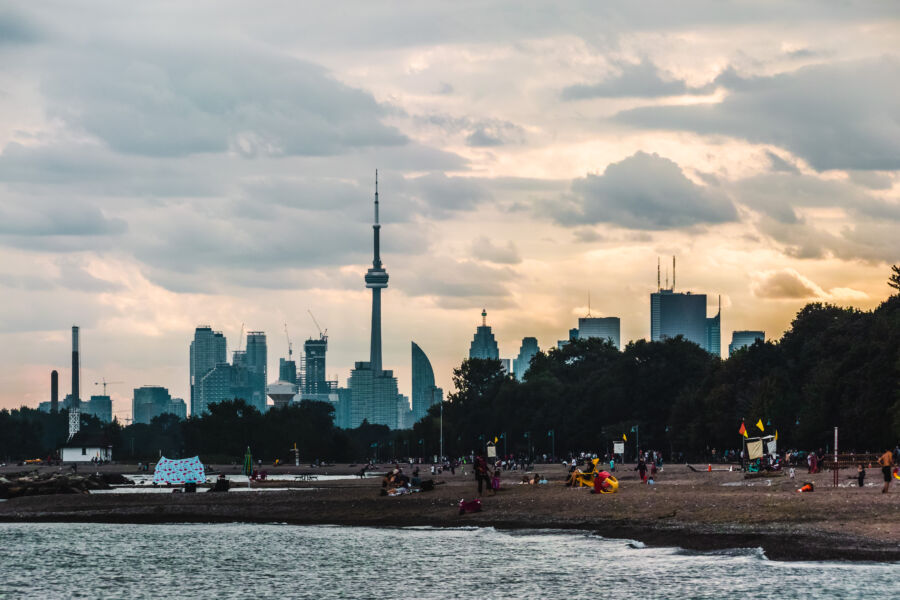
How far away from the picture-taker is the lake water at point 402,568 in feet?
138

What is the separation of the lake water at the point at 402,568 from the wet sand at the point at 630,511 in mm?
2001

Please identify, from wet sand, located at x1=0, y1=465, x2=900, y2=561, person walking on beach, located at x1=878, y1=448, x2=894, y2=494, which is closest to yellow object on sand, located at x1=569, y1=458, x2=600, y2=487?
Result: wet sand, located at x1=0, y1=465, x2=900, y2=561

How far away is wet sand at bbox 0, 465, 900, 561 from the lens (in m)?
47.7

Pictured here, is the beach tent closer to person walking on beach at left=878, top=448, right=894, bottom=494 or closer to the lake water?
the lake water

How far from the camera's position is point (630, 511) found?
194 feet

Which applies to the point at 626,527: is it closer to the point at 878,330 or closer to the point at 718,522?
the point at 718,522

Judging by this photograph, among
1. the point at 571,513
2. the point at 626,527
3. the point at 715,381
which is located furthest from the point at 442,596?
the point at 715,381

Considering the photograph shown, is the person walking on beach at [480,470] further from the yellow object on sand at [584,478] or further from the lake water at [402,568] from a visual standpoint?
the lake water at [402,568]

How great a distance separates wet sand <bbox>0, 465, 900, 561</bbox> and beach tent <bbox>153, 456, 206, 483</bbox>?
32.5ft

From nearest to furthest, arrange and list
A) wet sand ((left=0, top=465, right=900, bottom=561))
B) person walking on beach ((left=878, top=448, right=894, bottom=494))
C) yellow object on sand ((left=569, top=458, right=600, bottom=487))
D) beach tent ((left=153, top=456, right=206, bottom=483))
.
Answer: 1. wet sand ((left=0, top=465, right=900, bottom=561))
2. person walking on beach ((left=878, top=448, right=894, bottom=494))
3. yellow object on sand ((left=569, top=458, right=600, bottom=487))
4. beach tent ((left=153, top=456, right=206, bottom=483))

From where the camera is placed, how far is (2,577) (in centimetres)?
5228

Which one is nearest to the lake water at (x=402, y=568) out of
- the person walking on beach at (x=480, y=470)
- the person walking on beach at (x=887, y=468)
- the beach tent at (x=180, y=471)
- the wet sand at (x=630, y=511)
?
the wet sand at (x=630, y=511)

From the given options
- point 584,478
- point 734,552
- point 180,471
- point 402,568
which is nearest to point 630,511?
point 584,478

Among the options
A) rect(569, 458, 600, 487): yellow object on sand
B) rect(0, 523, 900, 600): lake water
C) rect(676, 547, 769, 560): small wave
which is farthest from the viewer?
rect(569, 458, 600, 487): yellow object on sand
